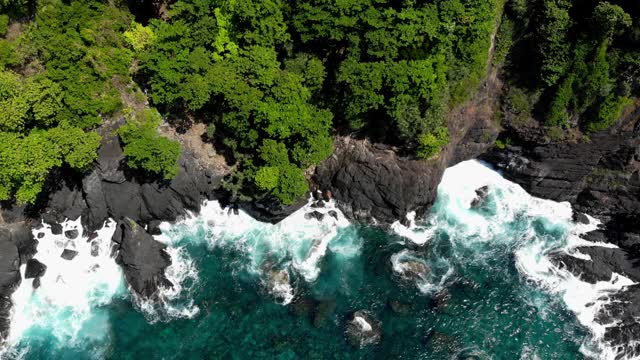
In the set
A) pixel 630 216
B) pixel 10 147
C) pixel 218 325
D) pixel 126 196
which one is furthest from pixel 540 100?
pixel 10 147

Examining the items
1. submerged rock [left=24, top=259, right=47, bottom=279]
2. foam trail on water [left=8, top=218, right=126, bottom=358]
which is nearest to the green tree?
foam trail on water [left=8, top=218, right=126, bottom=358]

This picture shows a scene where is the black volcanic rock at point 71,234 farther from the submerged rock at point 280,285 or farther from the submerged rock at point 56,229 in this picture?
the submerged rock at point 280,285

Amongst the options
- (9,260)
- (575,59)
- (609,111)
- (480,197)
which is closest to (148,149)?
(9,260)

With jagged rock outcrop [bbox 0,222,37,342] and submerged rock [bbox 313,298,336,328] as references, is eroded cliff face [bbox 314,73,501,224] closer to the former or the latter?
submerged rock [bbox 313,298,336,328]

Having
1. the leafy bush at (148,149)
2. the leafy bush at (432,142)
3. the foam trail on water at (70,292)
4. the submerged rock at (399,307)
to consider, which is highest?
the leafy bush at (432,142)

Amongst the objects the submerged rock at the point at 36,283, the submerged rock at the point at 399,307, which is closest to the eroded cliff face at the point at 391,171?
the submerged rock at the point at 399,307

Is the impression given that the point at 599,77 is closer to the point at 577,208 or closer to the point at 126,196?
the point at 577,208

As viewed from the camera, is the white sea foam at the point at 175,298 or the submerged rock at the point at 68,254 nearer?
the white sea foam at the point at 175,298

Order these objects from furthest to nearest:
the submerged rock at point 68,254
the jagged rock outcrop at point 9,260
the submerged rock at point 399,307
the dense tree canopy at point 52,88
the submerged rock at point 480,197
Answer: the submerged rock at point 480,197 → the submerged rock at point 68,254 → the submerged rock at point 399,307 → the jagged rock outcrop at point 9,260 → the dense tree canopy at point 52,88
